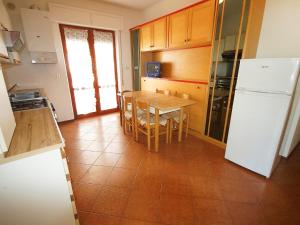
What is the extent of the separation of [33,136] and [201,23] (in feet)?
9.11

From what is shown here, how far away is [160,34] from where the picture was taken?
337cm

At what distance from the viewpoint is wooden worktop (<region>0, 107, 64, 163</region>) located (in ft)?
3.21

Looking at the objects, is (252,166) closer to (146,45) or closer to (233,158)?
(233,158)

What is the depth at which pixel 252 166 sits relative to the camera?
6.48 feet

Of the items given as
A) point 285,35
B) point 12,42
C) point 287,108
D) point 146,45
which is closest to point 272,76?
point 287,108

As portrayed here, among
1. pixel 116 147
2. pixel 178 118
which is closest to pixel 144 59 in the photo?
pixel 178 118

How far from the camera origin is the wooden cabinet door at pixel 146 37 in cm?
363

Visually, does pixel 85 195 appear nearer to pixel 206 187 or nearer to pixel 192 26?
pixel 206 187

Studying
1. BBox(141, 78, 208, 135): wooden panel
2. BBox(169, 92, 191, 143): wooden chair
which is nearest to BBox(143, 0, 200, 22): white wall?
BBox(141, 78, 208, 135): wooden panel

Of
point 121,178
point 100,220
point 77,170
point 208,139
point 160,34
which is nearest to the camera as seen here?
point 100,220

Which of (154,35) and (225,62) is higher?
(154,35)

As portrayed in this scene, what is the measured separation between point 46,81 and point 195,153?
3.43 metres

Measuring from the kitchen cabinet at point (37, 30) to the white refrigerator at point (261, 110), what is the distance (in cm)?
348

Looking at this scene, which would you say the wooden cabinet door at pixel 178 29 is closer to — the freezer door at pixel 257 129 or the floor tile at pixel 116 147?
the freezer door at pixel 257 129
